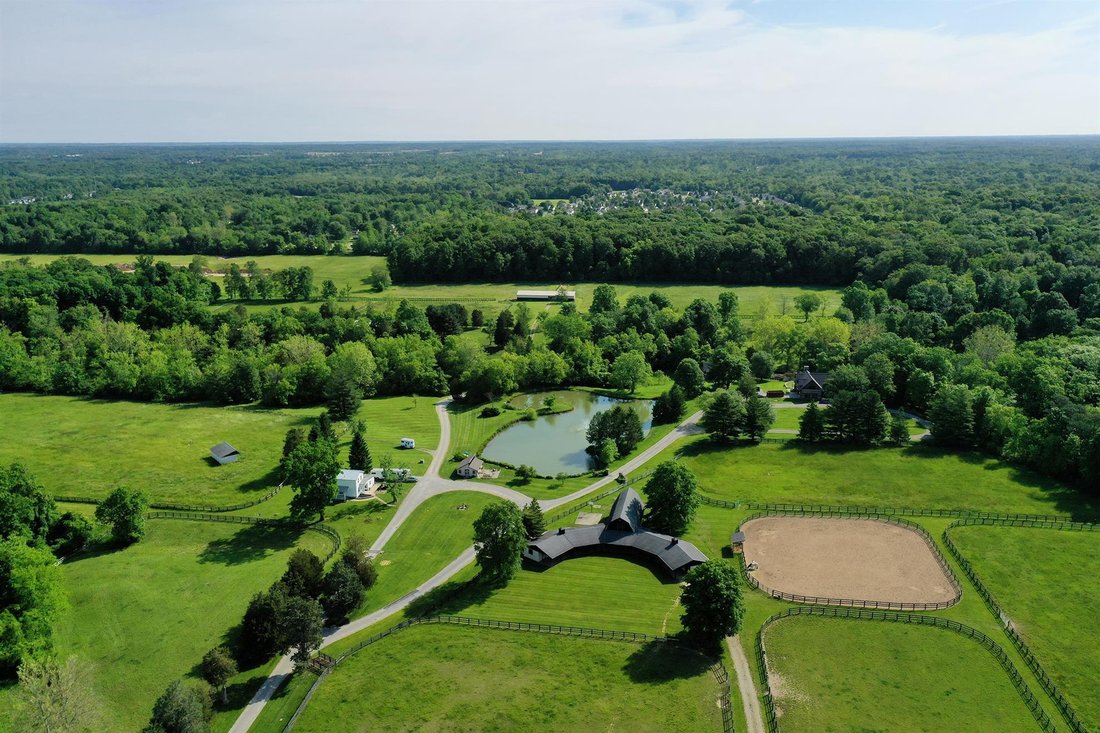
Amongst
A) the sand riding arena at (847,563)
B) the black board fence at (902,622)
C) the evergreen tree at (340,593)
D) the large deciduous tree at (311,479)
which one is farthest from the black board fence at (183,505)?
the black board fence at (902,622)

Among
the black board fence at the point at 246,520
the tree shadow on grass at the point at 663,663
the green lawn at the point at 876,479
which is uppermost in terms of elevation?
the green lawn at the point at 876,479

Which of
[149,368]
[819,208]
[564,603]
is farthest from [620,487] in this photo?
[819,208]

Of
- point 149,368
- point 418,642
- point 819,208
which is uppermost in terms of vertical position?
point 819,208

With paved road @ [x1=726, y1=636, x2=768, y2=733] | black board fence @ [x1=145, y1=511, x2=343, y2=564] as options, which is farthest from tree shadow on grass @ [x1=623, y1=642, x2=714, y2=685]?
black board fence @ [x1=145, y1=511, x2=343, y2=564]

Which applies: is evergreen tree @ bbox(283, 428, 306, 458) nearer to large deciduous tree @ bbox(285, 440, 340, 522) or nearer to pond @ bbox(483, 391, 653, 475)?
large deciduous tree @ bbox(285, 440, 340, 522)

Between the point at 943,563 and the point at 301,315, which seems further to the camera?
the point at 301,315

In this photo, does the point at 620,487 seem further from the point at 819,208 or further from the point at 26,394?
the point at 819,208

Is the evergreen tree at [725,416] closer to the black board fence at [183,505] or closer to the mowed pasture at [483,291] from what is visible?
the black board fence at [183,505]
